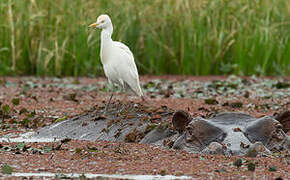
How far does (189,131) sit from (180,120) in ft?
0.88

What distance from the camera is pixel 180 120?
20.1 ft

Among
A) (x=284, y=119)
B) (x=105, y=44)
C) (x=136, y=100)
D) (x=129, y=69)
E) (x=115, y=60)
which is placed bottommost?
(x=136, y=100)

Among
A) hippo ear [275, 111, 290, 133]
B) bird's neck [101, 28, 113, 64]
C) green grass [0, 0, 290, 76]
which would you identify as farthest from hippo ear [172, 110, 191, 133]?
green grass [0, 0, 290, 76]

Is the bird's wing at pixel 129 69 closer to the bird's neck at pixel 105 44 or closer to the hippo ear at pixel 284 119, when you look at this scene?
the bird's neck at pixel 105 44

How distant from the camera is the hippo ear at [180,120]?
19.9ft

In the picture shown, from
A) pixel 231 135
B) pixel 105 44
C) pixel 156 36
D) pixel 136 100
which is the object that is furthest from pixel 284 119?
pixel 156 36

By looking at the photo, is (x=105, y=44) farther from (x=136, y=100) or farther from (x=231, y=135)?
(x=231, y=135)

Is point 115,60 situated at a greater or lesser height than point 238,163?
greater

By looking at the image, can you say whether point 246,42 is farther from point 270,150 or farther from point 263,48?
point 270,150

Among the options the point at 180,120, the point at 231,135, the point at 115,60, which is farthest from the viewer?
the point at 115,60

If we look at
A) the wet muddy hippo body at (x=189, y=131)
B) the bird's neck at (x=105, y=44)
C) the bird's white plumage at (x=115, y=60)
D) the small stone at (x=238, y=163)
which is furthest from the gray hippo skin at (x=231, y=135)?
the bird's neck at (x=105, y=44)

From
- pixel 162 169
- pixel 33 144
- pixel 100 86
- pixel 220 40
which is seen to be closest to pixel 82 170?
pixel 162 169

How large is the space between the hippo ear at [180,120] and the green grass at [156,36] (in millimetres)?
7161

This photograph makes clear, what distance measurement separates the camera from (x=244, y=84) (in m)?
12.1
